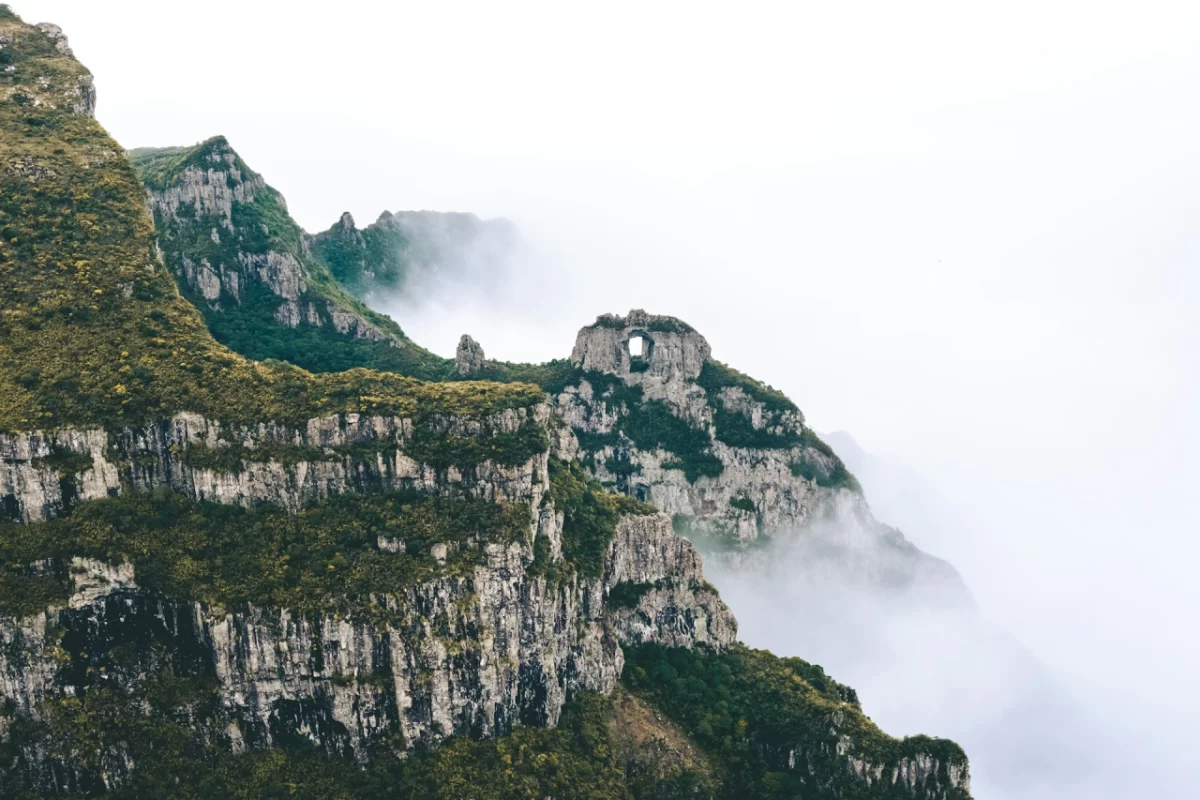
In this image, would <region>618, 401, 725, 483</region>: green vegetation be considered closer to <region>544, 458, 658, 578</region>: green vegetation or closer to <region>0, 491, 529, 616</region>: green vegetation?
<region>544, 458, 658, 578</region>: green vegetation

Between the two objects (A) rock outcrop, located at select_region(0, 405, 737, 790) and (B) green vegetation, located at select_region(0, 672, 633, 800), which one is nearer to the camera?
(B) green vegetation, located at select_region(0, 672, 633, 800)

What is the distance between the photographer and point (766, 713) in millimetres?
108750

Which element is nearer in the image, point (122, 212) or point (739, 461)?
point (122, 212)

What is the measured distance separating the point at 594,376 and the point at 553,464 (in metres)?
80.9

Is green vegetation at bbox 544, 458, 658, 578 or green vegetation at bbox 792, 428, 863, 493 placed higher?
green vegetation at bbox 544, 458, 658, 578

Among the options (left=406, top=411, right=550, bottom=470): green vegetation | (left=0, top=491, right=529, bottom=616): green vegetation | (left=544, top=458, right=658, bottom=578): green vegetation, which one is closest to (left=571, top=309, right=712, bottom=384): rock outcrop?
(left=544, top=458, right=658, bottom=578): green vegetation

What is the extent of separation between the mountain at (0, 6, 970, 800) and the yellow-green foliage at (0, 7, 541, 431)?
10.8 inches

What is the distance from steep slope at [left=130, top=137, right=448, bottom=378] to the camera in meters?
163

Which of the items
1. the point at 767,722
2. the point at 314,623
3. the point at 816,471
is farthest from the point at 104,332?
the point at 816,471

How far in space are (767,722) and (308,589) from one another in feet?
169

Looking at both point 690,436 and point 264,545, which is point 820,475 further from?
point 264,545

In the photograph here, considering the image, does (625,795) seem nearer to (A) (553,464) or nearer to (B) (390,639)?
(B) (390,639)

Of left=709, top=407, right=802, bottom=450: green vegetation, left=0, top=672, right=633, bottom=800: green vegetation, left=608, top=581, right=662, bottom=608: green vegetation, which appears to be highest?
left=709, top=407, right=802, bottom=450: green vegetation

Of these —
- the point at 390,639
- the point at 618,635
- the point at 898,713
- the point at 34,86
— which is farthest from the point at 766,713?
the point at 34,86
